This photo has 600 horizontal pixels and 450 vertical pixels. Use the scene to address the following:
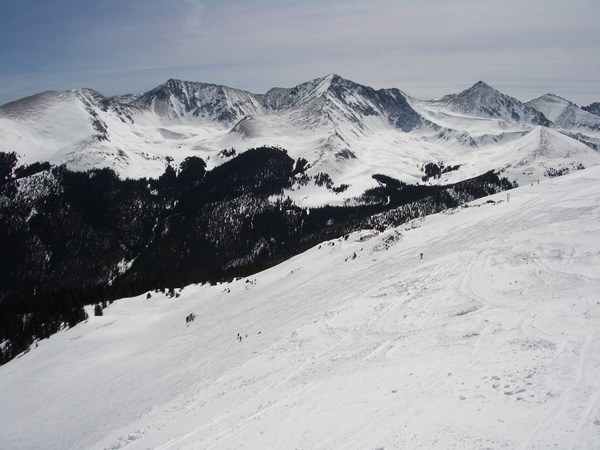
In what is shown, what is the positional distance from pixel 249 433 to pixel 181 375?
17.1 meters

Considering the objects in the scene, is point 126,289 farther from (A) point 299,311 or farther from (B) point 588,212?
(B) point 588,212

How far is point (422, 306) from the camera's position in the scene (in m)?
27.3

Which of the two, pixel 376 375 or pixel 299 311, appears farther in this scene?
pixel 299 311

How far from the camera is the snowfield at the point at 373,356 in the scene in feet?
46.2

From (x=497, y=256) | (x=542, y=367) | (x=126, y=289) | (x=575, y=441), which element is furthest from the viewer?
(x=126, y=289)

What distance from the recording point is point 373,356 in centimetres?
2162

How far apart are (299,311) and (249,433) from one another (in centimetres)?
2066

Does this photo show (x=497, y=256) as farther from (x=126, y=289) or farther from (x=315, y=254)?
(x=126, y=289)

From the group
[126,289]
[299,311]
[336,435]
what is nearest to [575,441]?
[336,435]

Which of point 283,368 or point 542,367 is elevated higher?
→ point 542,367

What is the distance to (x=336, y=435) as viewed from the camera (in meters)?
14.3

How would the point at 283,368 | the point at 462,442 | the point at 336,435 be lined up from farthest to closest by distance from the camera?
the point at 283,368 → the point at 336,435 → the point at 462,442

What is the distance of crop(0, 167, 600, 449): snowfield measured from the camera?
14.1 meters

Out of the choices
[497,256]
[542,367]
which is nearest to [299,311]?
[497,256]
